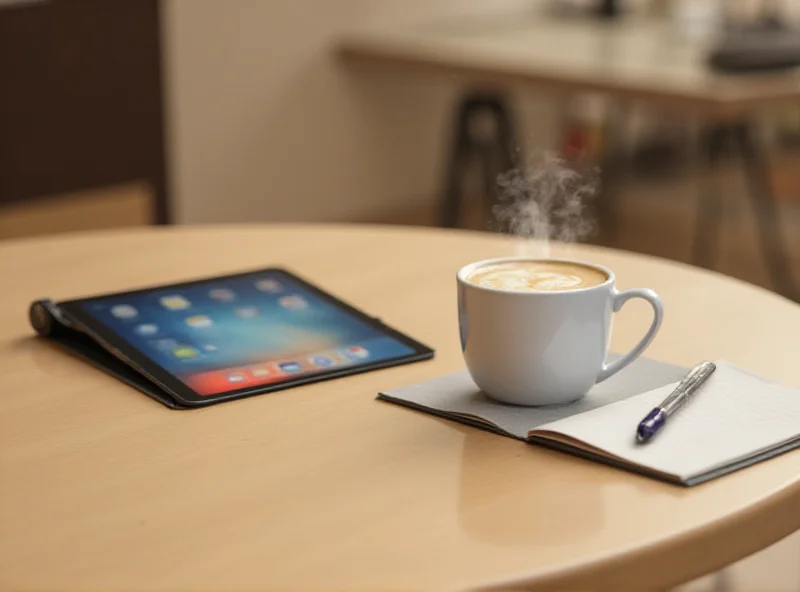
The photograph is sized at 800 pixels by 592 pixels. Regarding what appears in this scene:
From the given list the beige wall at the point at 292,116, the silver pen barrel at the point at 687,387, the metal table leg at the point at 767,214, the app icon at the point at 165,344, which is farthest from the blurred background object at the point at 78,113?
the silver pen barrel at the point at 687,387

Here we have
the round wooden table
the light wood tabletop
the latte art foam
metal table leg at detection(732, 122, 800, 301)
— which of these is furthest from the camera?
metal table leg at detection(732, 122, 800, 301)

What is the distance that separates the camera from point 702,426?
2.61ft

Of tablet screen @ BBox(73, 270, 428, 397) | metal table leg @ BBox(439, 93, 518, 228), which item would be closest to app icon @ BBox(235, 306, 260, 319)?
tablet screen @ BBox(73, 270, 428, 397)

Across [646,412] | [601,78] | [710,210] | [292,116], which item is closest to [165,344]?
[646,412]

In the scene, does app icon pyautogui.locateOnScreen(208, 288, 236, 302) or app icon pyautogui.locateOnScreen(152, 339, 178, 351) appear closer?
app icon pyautogui.locateOnScreen(152, 339, 178, 351)

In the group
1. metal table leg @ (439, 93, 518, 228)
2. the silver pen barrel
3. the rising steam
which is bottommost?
metal table leg @ (439, 93, 518, 228)

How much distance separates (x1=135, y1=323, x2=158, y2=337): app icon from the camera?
0.99m

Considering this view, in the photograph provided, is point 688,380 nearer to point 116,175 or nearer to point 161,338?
point 161,338

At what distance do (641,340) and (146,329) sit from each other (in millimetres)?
397

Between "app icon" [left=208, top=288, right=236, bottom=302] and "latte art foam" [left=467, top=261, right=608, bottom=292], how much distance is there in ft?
0.91

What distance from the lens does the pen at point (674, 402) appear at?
2.56 ft

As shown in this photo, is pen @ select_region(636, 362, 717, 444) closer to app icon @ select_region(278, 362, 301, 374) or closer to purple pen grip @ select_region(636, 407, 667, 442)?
purple pen grip @ select_region(636, 407, 667, 442)

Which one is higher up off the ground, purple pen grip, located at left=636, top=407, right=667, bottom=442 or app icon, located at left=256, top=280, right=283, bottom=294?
app icon, located at left=256, top=280, right=283, bottom=294

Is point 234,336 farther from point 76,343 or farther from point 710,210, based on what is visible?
point 710,210
